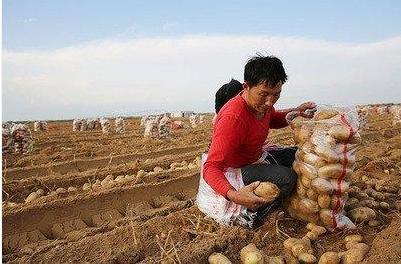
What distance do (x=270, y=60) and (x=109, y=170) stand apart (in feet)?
13.5

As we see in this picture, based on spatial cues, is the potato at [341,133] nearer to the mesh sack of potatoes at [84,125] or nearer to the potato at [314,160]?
the potato at [314,160]

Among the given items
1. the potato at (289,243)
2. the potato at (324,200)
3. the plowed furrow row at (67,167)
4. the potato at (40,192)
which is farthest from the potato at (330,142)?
the plowed furrow row at (67,167)

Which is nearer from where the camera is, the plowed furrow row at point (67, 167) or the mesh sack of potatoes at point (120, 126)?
the plowed furrow row at point (67, 167)

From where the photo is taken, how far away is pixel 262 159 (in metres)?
3.55

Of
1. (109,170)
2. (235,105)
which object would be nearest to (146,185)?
(109,170)

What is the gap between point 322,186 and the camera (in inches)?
122

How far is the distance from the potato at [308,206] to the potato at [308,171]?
0.17 meters

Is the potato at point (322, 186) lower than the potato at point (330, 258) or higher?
higher

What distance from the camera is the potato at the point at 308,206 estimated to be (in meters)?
3.17

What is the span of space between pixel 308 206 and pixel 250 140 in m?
0.60

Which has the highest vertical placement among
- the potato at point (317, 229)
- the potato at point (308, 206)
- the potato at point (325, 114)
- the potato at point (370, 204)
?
the potato at point (325, 114)

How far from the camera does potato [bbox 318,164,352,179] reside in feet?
10.2

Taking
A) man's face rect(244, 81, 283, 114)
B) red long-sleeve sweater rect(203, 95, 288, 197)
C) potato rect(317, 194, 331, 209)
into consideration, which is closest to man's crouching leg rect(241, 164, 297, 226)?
red long-sleeve sweater rect(203, 95, 288, 197)

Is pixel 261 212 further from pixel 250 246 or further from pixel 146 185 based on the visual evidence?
pixel 146 185
